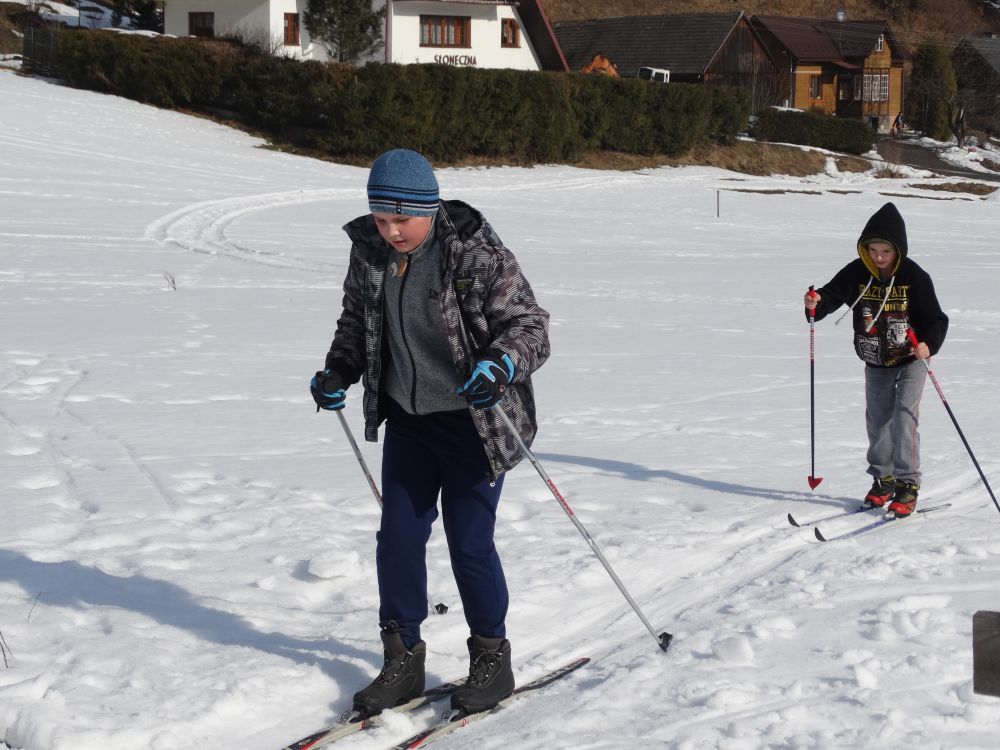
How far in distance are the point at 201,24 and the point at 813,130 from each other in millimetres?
22148

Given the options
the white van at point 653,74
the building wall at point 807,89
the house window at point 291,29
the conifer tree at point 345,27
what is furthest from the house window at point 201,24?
the building wall at point 807,89

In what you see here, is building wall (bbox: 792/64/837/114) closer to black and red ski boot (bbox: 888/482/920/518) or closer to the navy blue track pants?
black and red ski boot (bbox: 888/482/920/518)

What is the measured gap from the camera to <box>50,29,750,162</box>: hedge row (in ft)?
105

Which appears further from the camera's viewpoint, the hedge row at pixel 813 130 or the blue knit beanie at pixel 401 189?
the hedge row at pixel 813 130

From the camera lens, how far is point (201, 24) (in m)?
43.0

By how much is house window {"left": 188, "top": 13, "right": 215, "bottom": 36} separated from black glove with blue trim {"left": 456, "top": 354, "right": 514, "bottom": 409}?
4187 cm

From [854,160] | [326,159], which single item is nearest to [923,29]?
[854,160]

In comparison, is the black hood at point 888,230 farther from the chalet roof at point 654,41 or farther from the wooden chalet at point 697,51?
the chalet roof at point 654,41

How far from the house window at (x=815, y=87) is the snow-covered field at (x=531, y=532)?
166 feet

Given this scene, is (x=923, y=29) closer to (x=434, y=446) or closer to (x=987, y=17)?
(x=987, y=17)

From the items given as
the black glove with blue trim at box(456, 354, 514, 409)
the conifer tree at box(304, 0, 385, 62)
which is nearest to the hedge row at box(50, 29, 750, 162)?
the conifer tree at box(304, 0, 385, 62)

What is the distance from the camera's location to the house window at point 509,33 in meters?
44.8

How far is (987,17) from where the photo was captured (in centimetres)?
8894

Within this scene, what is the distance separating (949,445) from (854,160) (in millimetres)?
38851
